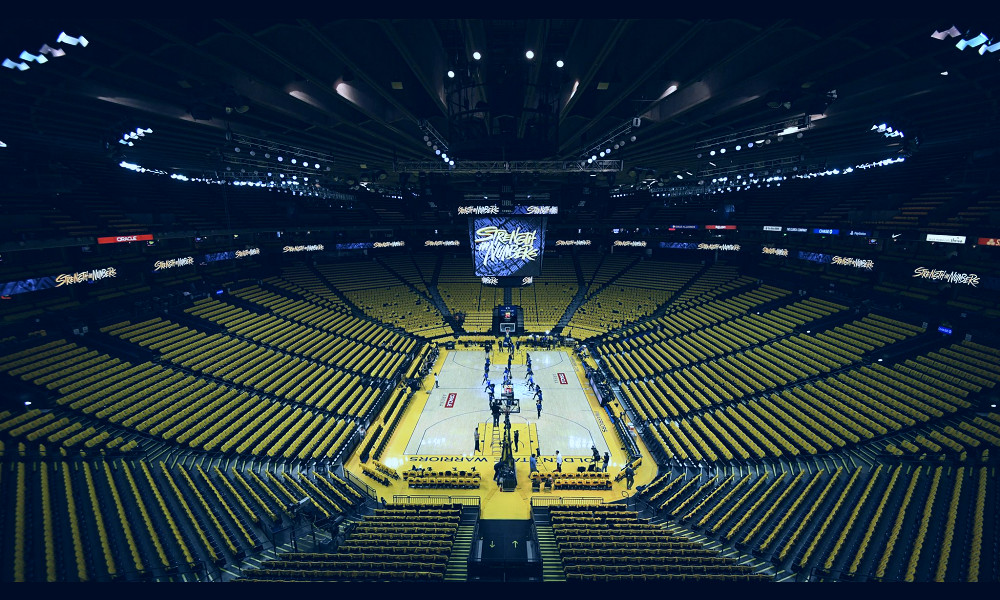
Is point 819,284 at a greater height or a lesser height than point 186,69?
lesser

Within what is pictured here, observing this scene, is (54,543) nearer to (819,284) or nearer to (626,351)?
(626,351)

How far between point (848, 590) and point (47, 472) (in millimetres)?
19374

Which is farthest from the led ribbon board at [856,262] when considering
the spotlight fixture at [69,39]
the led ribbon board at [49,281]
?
the led ribbon board at [49,281]

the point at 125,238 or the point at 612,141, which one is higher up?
the point at 612,141

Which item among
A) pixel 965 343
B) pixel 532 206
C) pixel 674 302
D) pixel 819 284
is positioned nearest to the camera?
pixel 965 343

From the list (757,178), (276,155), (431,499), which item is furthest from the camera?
(757,178)

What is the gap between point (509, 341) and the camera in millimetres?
32219

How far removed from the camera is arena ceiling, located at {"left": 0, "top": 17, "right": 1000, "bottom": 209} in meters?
7.79

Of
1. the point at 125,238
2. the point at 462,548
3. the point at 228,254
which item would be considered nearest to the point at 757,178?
the point at 462,548

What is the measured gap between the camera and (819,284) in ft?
86.9

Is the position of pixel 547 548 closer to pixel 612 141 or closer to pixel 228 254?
pixel 612 141

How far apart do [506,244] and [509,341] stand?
10446 millimetres

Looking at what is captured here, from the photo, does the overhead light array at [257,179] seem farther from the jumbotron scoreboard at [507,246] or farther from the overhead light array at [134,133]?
the jumbotron scoreboard at [507,246]

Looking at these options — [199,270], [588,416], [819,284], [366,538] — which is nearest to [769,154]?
[819,284]
